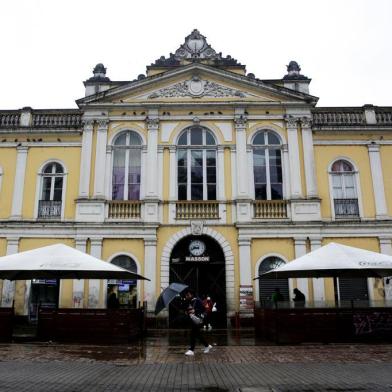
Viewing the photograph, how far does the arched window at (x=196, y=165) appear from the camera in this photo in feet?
66.6

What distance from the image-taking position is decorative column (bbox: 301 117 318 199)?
20016mm

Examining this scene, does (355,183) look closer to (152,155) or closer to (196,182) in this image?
(196,182)

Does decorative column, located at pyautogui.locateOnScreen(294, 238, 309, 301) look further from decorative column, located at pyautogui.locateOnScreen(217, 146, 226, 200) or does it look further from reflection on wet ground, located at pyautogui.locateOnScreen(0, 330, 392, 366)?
reflection on wet ground, located at pyautogui.locateOnScreen(0, 330, 392, 366)

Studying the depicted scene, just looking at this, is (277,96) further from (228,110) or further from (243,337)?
(243,337)

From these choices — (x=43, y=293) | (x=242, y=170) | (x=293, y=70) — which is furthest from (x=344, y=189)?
(x=43, y=293)

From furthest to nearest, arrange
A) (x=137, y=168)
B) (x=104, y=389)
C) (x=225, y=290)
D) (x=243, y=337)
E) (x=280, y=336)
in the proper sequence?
(x=137, y=168)
(x=225, y=290)
(x=243, y=337)
(x=280, y=336)
(x=104, y=389)

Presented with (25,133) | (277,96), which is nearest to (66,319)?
(25,133)

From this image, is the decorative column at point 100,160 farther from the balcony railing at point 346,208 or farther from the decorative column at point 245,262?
the balcony railing at point 346,208

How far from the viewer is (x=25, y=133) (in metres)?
21.3

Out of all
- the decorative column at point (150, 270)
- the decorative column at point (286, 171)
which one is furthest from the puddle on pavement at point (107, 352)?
the decorative column at point (286, 171)

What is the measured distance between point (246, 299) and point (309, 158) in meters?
6.94

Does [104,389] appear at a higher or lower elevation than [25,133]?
lower

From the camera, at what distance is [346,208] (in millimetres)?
20250

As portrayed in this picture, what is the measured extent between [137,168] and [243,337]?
9.33 metres
